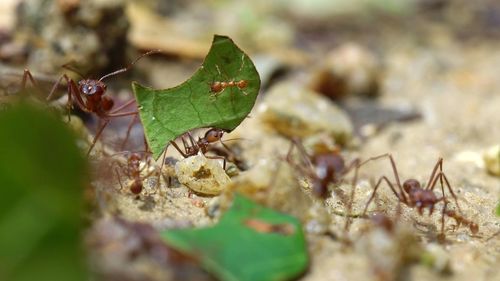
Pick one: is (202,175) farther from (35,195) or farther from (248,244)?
(35,195)

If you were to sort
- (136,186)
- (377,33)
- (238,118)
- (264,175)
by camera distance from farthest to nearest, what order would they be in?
(377,33), (238,118), (136,186), (264,175)

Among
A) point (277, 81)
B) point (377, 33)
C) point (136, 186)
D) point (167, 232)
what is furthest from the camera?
point (377, 33)

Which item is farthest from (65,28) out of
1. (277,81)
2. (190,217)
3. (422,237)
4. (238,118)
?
(422,237)

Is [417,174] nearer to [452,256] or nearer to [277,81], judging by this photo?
[452,256]

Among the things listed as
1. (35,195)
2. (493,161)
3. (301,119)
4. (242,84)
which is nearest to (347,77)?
(301,119)

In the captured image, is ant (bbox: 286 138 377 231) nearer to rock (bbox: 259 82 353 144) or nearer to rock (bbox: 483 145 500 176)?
rock (bbox: 259 82 353 144)

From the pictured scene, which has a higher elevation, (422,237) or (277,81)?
(277,81)
